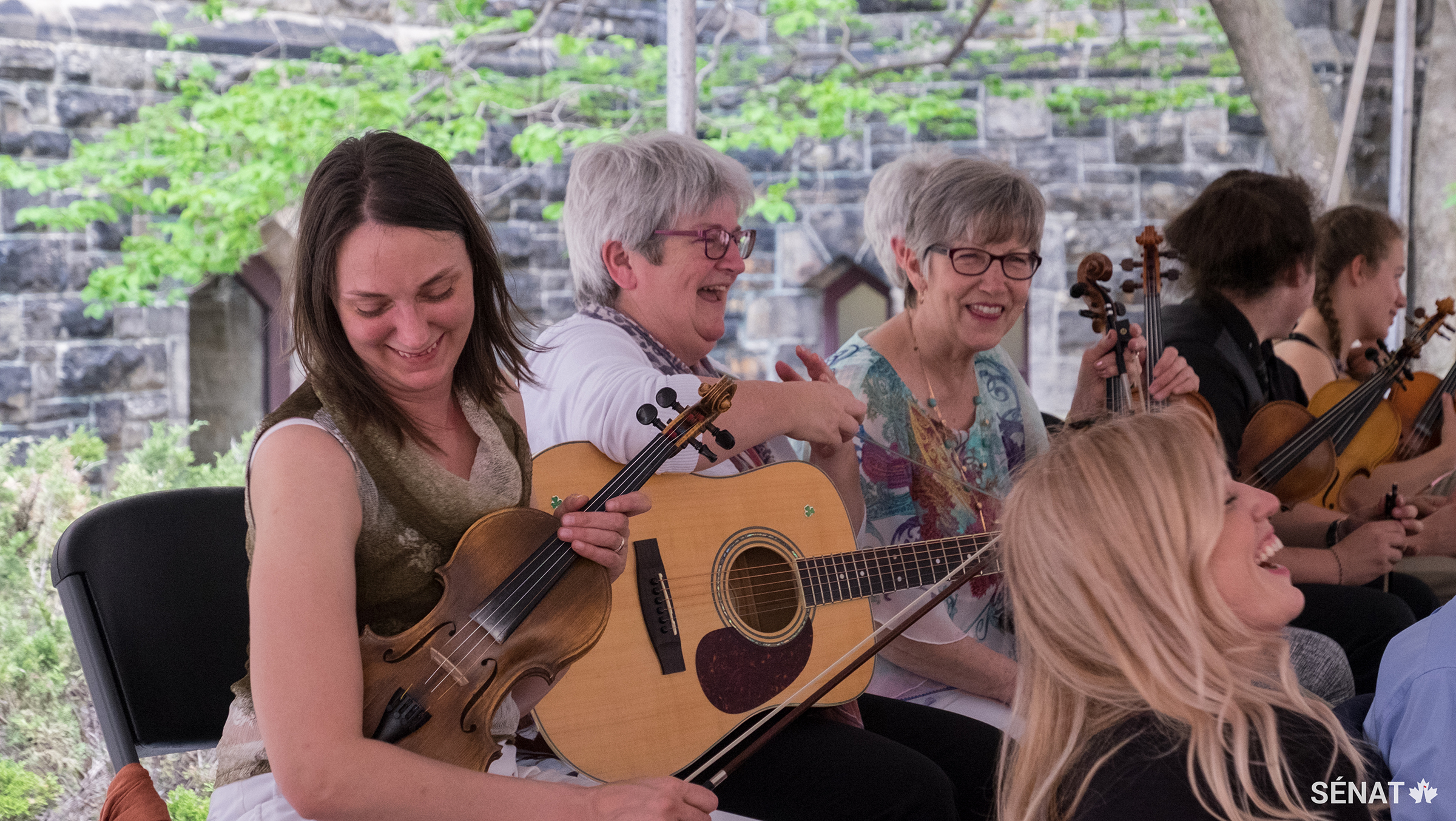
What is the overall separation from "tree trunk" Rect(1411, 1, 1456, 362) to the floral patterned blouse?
4494 mm

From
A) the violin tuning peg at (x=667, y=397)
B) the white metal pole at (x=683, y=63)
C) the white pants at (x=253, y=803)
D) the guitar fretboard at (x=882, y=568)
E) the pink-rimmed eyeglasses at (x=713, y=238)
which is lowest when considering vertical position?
the white pants at (x=253, y=803)

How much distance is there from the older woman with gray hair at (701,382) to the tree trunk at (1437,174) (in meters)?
4.93

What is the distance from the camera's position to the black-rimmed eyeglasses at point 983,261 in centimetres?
233

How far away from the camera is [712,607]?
5.80 feet

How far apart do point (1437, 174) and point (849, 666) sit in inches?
212

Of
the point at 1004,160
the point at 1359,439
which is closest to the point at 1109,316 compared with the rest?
the point at 1359,439

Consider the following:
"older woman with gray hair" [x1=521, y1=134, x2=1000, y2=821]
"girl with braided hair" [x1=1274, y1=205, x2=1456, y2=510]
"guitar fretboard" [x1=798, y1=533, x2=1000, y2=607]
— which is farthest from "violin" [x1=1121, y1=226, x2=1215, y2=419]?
"girl with braided hair" [x1=1274, y1=205, x2=1456, y2=510]

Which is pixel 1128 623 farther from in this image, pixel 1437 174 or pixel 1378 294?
pixel 1437 174

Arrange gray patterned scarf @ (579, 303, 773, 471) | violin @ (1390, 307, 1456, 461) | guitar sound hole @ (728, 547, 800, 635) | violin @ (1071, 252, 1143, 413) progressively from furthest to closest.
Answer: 1. violin @ (1390, 307, 1456, 461)
2. violin @ (1071, 252, 1143, 413)
3. gray patterned scarf @ (579, 303, 773, 471)
4. guitar sound hole @ (728, 547, 800, 635)

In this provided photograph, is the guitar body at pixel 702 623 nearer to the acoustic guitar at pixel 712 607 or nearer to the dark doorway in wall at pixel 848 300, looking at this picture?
the acoustic guitar at pixel 712 607

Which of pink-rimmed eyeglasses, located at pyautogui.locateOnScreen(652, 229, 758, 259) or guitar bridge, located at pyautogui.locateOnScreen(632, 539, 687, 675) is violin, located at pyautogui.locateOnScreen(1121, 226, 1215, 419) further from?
guitar bridge, located at pyautogui.locateOnScreen(632, 539, 687, 675)

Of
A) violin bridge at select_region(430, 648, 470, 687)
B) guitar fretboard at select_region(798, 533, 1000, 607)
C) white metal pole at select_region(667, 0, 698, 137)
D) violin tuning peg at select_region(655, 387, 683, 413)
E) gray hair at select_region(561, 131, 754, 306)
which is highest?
white metal pole at select_region(667, 0, 698, 137)

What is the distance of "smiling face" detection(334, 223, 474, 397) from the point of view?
128 cm

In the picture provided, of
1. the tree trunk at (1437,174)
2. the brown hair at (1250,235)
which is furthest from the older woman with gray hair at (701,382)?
the tree trunk at (1437,174)
